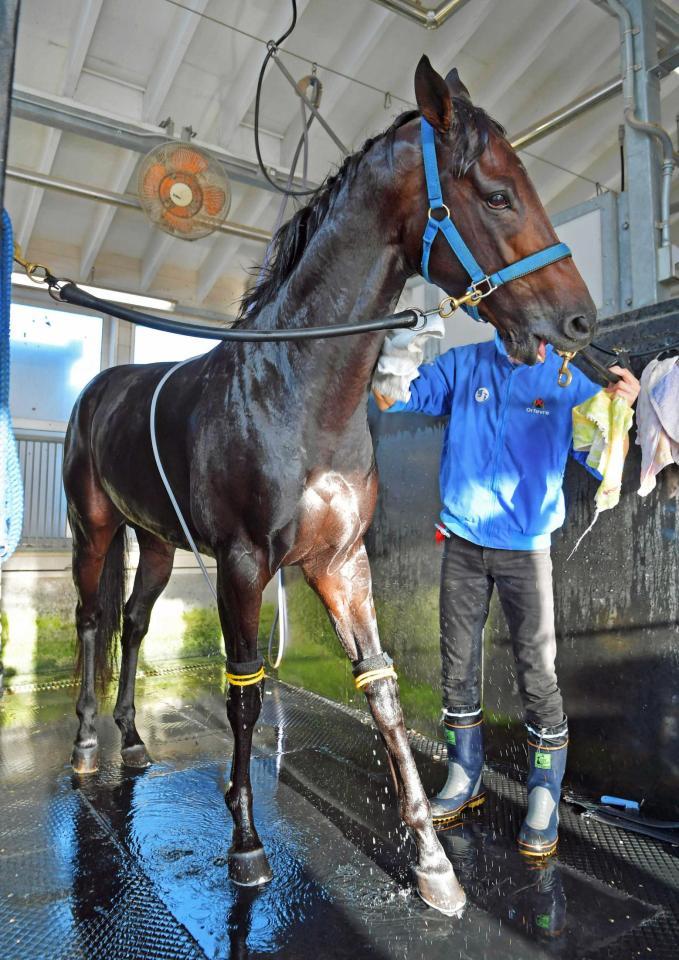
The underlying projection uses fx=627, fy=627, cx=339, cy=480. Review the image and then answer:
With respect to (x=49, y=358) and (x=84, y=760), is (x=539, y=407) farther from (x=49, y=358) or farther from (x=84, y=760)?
(x=49, y=358)

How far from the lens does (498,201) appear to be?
4.65 ft

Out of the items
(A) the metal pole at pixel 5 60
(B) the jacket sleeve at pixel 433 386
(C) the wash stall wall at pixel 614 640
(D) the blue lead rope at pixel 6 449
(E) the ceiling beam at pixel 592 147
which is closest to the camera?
(A) the metal pole at pixel 5 60

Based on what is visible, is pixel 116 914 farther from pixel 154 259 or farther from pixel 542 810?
pixel 154 259

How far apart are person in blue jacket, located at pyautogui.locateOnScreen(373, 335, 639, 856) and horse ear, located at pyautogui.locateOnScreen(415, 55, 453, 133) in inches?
26.5

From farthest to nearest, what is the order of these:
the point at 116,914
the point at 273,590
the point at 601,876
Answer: the point at 273,590 < the point at 601,876 < the point at 116,914

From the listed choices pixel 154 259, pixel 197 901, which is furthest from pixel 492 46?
pixel 197 901

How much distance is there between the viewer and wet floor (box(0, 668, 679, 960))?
1486 millimetres

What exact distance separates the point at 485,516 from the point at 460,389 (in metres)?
0.48

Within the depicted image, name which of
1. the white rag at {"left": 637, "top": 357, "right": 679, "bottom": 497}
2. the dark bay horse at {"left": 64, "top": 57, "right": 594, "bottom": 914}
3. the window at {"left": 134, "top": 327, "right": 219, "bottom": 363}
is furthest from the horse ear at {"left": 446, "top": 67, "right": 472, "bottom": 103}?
the window at {"left": 134, "top": 327, "right": 219, "bottom": 363}

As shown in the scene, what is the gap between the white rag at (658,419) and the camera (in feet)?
6.22

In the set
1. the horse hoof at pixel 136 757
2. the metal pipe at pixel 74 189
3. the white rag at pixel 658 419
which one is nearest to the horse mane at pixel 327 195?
the white rag at pixel 658 419

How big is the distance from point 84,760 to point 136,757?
0.20 metres

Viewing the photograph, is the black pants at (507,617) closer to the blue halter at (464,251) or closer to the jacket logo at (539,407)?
the jacket logo at (539,407)

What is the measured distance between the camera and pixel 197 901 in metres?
1.64
